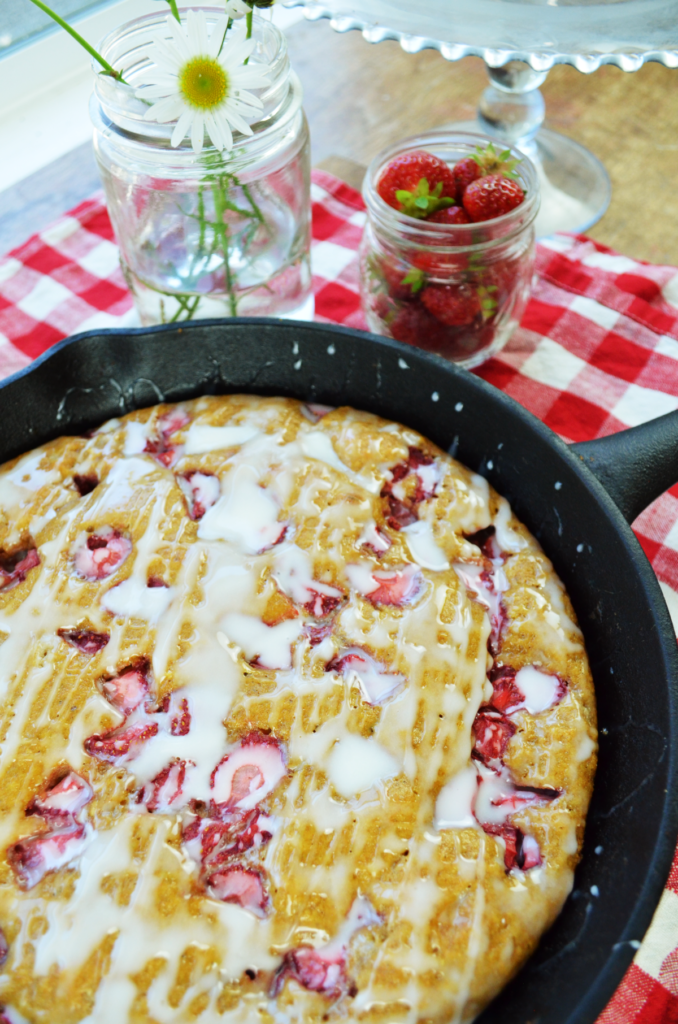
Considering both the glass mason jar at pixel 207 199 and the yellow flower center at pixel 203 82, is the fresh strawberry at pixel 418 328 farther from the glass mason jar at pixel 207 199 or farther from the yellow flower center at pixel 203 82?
the yellow flower center at pixel 203 82

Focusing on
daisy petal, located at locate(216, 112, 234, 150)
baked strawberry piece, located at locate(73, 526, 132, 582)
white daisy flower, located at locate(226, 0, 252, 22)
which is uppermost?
white daisy flower, located at locate(226, 0, 252, 22)

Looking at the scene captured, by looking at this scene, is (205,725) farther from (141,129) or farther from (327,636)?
(141,129)

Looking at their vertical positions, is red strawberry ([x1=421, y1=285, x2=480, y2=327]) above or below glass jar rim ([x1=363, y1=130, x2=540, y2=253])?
below

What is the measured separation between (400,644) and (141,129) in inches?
30.2

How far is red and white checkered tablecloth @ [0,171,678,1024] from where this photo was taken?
152 cm

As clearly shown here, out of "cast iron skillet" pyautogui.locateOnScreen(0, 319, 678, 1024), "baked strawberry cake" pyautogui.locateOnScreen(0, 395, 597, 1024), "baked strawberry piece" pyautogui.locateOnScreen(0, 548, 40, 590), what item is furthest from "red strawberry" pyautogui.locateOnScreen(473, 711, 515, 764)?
"baked strawberry piece" pyautogui.locateOnScreen(0, 548, 40, 590)

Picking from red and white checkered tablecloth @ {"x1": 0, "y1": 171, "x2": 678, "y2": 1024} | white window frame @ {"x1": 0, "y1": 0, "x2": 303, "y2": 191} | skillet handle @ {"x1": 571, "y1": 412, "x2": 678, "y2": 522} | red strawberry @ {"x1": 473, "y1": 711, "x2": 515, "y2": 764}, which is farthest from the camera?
white window frame @ {"x1": 0, "y1": 0, "x2": 303, "y2": 191}

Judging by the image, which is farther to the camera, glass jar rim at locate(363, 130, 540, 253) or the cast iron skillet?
glass jar rim at locate(363, 130, 540, 253)

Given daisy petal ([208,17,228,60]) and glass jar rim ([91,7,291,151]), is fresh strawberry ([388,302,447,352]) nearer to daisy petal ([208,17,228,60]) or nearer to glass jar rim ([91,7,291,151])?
glass jar rim ([91,7,291,151])

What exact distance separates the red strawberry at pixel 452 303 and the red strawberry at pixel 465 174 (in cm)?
15

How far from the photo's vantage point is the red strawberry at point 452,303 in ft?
4.44

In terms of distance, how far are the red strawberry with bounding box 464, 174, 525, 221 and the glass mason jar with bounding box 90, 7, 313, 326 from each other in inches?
11.0

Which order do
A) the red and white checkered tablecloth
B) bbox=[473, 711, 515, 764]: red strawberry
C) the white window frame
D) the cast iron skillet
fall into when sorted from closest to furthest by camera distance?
the cast iron skillet
bbox=[473, 711, 515, 764]: red strawberry
the red and white checkered tablecloth
the white window frame

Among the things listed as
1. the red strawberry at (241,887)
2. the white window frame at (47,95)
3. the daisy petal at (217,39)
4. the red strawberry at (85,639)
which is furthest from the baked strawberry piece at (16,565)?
the white window frame at (47,95)
